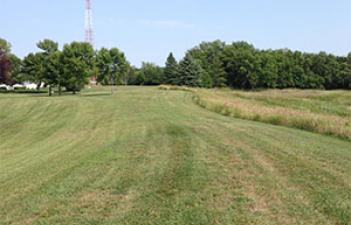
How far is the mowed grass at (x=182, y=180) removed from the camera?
4980mm

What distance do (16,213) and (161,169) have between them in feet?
8.79

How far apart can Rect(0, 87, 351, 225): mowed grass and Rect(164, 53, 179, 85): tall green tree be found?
6555cm

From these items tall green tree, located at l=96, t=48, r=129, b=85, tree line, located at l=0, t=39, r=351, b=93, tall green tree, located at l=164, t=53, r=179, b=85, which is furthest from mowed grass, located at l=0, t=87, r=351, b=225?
tall green tree, located at l=164, t=53, r=179, b=85

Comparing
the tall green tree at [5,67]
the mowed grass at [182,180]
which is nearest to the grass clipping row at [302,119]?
the mowed grass at [182,180]

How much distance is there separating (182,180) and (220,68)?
7963 cm

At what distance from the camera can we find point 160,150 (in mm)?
9156

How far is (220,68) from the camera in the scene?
84.9 m

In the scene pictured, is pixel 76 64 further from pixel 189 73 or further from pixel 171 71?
pixel 171 71

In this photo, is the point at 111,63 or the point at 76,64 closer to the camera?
the point at 76,64

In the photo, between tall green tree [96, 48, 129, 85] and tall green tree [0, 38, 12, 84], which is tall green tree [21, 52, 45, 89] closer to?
tall green tree [0, 38, 12, 84]

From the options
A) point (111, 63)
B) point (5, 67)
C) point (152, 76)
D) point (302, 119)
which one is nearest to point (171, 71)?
point (152, 76)

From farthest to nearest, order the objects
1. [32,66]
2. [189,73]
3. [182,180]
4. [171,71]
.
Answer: [171,71] → [189,73] → [32,66] → [182,180]

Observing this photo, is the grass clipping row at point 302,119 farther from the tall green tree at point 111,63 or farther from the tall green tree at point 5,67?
the tall green tree at point 5,67

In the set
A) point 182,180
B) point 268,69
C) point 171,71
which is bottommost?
point 182,180
